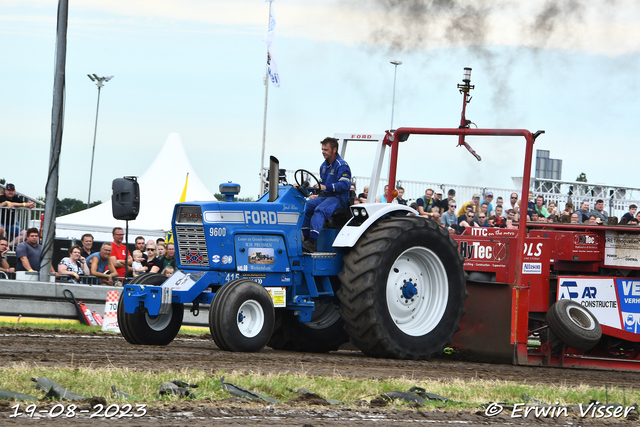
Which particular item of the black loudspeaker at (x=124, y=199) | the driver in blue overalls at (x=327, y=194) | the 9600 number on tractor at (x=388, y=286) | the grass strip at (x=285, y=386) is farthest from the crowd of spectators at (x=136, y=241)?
the grass strip at (x=285, y=386)

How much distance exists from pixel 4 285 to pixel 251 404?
277 inches

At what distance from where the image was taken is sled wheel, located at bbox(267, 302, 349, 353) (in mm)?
9852

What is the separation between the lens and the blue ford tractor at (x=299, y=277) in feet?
27.7

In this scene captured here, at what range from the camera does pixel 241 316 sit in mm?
8227

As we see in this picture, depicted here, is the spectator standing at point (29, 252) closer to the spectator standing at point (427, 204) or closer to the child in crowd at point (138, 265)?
the child in crowd at point (138, 265)

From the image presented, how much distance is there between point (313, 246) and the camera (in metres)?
9.12

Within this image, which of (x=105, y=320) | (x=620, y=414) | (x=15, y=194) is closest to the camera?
(x=620, y=414)

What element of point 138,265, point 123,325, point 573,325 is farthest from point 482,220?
point 123,325

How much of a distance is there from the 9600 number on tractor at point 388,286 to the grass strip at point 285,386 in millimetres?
2166

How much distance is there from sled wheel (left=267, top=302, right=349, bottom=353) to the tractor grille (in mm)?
1358

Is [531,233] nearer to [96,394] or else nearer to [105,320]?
[105,320]

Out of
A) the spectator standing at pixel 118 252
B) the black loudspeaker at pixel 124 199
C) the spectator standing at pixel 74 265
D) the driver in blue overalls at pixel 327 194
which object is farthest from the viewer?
the spectator standing at pixel 118 252

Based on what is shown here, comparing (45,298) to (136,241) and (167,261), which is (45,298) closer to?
(167,261)

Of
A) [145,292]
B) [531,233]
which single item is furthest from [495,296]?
[145,292]
